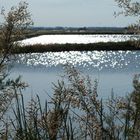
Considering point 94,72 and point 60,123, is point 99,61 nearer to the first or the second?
point 94,72

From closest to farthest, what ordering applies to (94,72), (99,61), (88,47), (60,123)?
(60,123) < (94,72) < (99,61) < (88,47)

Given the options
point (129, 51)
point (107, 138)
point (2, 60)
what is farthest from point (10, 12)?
point (129, 51)

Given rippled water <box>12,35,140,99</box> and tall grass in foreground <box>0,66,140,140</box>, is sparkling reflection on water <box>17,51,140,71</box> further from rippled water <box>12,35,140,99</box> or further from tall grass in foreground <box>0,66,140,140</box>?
tall grass in foreground <box>0,66,140,140</box>

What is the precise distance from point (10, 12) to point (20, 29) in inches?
15.4

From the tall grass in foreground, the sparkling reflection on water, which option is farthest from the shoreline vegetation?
the tall grass in foreground

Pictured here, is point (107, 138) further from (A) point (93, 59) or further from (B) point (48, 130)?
(A) point (93, 59)

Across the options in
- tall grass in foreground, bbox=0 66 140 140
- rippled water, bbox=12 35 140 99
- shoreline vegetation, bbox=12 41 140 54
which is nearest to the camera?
tall grass in foreground, bbox=0 66 140 140

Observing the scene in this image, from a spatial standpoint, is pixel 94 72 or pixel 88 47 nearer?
pixel 94 72

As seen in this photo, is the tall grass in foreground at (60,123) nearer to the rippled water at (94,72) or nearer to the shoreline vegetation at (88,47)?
the rippled water at (94,72)

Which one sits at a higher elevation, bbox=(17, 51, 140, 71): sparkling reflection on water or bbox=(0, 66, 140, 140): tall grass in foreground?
bbox=(0, 66, 140, 140): tall grass in foreground

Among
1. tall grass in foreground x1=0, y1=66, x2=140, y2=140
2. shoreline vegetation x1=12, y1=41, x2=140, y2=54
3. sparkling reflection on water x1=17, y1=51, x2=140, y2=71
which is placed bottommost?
sparkling reflection on water x1=17, y1=51, x2=140, y2=71

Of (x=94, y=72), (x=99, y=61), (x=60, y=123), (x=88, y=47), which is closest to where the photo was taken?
(x=60, y=123)

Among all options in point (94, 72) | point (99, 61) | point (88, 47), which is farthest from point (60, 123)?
point (88, 47)

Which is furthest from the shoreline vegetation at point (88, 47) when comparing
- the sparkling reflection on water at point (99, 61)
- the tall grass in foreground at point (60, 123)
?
the tall grass in foreground at point (60, 123)
